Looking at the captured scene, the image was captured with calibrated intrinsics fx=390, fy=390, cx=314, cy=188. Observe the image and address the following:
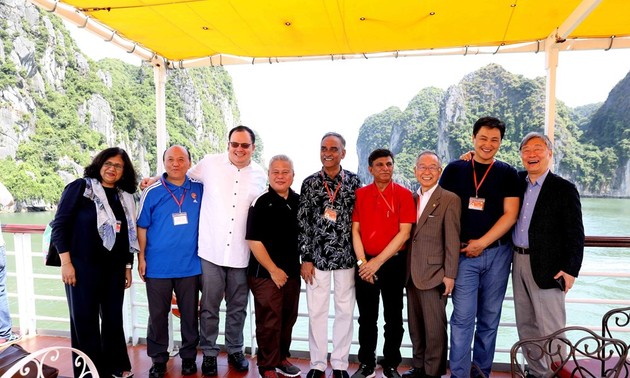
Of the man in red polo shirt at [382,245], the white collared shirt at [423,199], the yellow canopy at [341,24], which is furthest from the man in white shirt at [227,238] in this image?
the white collared shirt at [423,199]

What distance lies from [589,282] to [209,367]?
1294 inches

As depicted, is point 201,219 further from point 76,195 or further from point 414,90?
point 414,90

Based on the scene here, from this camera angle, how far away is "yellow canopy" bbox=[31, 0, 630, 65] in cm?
260

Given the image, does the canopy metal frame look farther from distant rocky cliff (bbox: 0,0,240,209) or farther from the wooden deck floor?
distant rocky cliff (bbox: 0,0,240,209)

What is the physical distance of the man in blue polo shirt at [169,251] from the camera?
2471 mm

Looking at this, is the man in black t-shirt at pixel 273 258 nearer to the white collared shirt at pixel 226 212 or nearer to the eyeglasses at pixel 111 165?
the white collared shirt at pixel 226 212

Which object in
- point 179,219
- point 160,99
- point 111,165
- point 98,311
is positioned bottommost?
point 98,311

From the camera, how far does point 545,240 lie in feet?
7.12

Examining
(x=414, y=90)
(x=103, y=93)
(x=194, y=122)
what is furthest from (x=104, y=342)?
(x=414, y=90)

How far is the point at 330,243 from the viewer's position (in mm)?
2402

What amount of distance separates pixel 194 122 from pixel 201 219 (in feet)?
167

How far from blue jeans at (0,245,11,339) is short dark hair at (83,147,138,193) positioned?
1.12 metres

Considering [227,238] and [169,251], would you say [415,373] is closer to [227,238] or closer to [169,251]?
[227,238]

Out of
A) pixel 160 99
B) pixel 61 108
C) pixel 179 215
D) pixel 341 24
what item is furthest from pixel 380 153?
pixel 61 108
